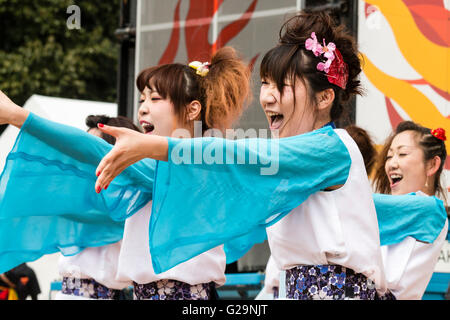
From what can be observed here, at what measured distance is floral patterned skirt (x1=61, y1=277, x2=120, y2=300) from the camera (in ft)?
9.75

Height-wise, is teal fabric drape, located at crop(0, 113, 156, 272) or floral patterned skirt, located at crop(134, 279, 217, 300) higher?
teal fabric drape, located at crop(0, 113, 156, 272)

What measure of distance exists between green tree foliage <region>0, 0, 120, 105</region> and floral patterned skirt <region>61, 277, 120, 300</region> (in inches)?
312

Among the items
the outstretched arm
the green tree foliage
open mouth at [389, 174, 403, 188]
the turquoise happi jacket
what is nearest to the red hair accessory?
open mouth at [389, 174, 403, 188]

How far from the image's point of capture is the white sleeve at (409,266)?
2869 millimetres

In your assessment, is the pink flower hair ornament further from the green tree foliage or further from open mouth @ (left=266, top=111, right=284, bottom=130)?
the green tree foliage

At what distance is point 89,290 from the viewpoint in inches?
117

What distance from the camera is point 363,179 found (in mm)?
1990

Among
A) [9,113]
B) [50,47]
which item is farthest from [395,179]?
[50,47]

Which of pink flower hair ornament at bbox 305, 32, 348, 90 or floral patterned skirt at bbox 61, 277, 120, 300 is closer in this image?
pink flower hair ornament at bbox 305, 32, 348, 90

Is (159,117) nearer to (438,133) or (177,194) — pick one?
(177,194)

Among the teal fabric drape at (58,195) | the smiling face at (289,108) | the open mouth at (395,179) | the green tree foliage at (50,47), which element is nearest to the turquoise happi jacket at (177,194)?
the teal fabric drape at (58,195)

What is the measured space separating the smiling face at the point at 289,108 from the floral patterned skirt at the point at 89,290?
4.10 ft
